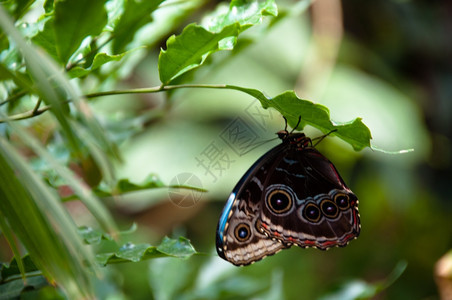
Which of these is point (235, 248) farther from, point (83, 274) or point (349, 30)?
point (349, 30)

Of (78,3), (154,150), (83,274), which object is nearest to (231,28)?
(78,3)

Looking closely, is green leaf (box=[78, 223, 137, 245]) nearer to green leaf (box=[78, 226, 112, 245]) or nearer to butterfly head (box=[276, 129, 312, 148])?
green leaf (box=[78, 226, 112, 245])

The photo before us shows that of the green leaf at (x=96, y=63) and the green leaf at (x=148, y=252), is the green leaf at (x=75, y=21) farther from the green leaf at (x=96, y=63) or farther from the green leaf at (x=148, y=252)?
the green leaf at (x=148, y=252)

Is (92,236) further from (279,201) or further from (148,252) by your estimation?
(279,201)

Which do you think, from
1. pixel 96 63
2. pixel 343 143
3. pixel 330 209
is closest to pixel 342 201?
pixel 330 209

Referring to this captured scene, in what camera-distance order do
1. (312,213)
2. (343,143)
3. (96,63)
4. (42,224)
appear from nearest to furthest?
(42,224) → (96,63) → (312,213) → (343,143)

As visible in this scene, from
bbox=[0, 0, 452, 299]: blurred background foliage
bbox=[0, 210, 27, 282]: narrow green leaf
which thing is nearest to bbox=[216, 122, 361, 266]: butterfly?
bbox=[0, 210, 27, 282]: narrow green leaf

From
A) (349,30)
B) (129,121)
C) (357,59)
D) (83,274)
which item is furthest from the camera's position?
(349,30)
